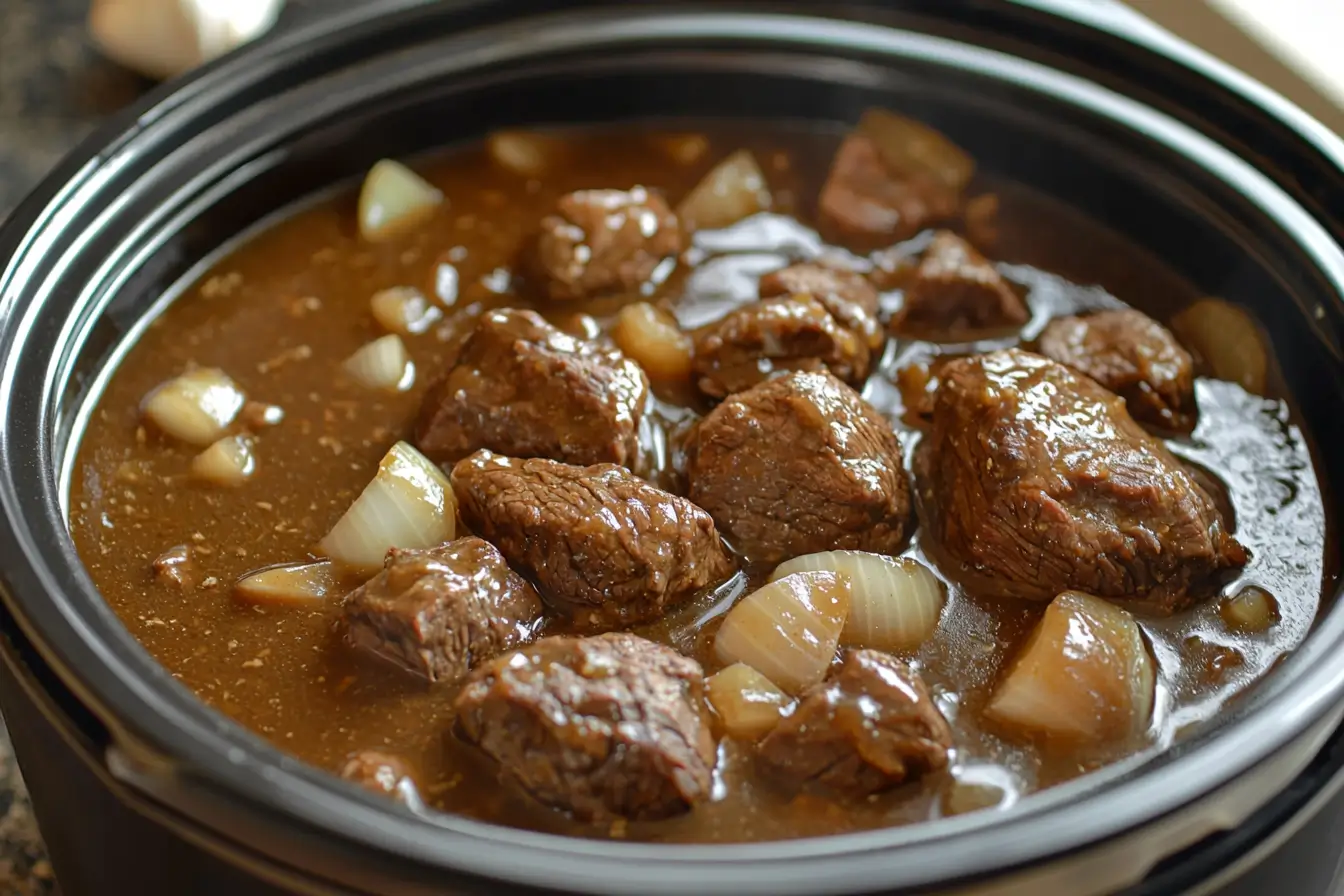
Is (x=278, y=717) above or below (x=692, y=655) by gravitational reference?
below

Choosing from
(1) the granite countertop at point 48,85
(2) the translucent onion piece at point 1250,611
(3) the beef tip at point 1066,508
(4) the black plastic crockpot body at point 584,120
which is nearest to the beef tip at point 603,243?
(4) the black plastic crockpot body at point 584,120

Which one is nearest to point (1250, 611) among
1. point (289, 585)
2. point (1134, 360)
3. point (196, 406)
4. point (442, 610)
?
point (1134, 360)

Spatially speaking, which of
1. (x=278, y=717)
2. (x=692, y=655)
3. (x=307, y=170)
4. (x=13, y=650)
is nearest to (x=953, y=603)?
(x=692, y=655)

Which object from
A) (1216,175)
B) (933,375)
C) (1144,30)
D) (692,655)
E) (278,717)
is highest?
(1144,30)

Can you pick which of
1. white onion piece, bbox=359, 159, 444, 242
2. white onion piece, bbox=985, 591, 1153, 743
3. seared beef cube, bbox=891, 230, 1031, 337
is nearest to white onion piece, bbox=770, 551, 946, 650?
white onion piece, bbox=985, 591, 1153, 743

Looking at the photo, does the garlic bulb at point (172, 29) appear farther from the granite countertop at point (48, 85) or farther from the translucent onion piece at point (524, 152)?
the translucent onion piece at point (524, 152)

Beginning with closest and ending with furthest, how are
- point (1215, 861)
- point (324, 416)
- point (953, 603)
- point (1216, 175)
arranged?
point (1215, 861) < point (953, 603) < point (324, 416) < point (1216, 175)

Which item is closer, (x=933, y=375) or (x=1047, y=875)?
(x=1047, y=875)

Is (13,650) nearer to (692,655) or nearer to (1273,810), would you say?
(692,655)

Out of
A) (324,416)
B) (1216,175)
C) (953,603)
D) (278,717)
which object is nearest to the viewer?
(278,717)
